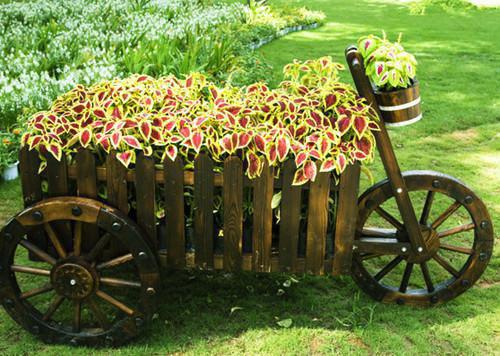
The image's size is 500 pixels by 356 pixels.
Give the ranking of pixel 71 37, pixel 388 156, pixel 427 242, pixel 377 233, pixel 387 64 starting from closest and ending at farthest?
pixel 387 64
pixel 388 156
pixel 427 242
pixel 377 233
pixel 71 37

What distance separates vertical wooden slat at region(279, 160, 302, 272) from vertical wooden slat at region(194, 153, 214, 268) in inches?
12.6

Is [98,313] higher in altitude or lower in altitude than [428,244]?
lower

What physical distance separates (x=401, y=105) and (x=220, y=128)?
2.65 ft

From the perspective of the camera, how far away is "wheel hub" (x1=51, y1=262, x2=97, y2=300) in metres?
2.70

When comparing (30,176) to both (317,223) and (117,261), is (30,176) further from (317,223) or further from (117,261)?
(317,223)

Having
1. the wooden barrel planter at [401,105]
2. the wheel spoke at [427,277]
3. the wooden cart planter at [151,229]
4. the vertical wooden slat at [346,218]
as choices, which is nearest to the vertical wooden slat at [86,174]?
the wooden cart planter at [151,229]

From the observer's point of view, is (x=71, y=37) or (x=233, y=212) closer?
(x=233, y=212)

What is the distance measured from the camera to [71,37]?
7.17 m

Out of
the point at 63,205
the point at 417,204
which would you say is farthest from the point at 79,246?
the point at 417,204

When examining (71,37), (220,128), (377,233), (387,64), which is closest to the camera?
(387,64)

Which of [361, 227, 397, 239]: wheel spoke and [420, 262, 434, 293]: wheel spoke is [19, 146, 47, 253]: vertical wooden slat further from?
[420, 262, 434, 293]: wheel spoke

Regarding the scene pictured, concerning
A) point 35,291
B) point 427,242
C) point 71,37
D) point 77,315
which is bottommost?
point 77,315

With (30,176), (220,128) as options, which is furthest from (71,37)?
(220,128)

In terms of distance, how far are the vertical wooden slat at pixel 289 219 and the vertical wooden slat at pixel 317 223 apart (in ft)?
0.18
